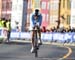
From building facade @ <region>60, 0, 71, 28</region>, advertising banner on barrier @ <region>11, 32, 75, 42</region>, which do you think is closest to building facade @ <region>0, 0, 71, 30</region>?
building facade @ <region>60, 0, 71, 28</region>

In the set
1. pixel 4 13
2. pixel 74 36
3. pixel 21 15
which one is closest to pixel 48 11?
pixel 21 15

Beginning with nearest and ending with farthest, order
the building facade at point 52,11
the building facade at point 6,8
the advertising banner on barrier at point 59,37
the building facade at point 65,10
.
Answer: the advertising banner on barrier at point 59,37, the building facade at point 52,11, the building facade at point 65,10, the building facade at point 6,8

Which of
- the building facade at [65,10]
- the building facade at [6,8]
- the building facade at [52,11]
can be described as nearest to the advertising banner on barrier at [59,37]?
the building facade at [52,11]

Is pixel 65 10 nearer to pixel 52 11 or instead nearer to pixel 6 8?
pixel 52 11

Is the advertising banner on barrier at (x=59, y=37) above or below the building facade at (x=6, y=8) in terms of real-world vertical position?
below

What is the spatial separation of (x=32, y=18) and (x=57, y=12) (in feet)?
172

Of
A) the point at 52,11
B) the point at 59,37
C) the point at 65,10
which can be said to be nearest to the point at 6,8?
the point at 52,11

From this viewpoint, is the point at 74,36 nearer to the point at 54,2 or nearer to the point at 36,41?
the point at 36,41

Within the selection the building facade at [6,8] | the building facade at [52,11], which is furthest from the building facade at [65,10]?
the building facade at [6,8]

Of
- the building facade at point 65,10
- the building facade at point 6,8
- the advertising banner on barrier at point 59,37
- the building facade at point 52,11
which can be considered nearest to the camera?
the advertising banner on barrier at point 59,37

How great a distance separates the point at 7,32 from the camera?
1236 inches

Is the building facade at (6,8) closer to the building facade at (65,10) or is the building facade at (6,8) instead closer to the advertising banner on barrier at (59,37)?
the building facade at (65,10)

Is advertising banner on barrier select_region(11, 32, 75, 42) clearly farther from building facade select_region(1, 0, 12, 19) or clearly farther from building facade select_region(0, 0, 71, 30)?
building facade select_region(1, 0, 12, 19)

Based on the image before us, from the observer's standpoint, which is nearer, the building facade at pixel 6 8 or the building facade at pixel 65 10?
the building facade at pixel 65 10
